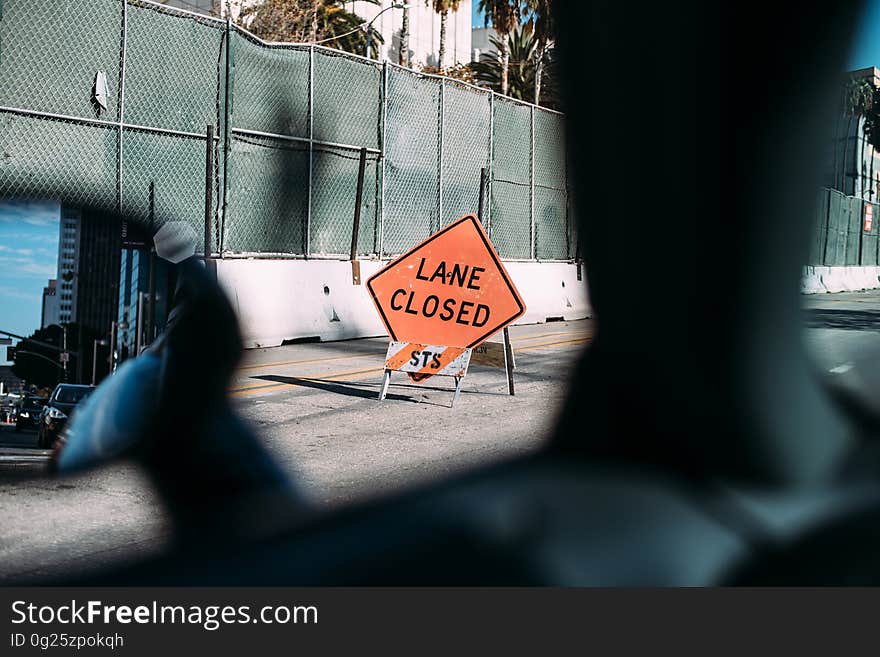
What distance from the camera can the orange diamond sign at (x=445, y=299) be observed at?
654 cm

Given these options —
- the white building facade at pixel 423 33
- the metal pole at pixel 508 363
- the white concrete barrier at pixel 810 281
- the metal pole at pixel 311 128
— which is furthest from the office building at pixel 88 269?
the white building facade at pixel 423 33

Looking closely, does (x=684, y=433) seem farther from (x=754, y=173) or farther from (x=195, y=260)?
(x=195, y=260)

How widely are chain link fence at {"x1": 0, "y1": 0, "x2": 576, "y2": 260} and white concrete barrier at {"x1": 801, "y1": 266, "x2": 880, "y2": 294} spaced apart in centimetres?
573

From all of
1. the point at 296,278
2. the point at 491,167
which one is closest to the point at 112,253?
the point at 296,278

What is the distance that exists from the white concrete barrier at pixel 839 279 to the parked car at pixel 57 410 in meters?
0.81

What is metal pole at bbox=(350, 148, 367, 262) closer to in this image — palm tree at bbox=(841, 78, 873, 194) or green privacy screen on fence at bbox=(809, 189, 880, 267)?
green privacy screen on fence at bbox=(809, 189, 880, 267)

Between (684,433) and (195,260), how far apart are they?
0.72 meters

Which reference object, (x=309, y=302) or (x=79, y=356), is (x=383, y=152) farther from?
(x=79, y=356)

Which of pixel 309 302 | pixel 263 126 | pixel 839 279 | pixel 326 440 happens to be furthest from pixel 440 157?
pixel 839 279

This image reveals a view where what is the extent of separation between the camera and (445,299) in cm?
669

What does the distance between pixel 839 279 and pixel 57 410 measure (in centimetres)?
103

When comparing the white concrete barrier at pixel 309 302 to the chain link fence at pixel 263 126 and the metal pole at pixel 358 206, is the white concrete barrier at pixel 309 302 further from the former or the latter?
the chain link fence at pixel 263 126

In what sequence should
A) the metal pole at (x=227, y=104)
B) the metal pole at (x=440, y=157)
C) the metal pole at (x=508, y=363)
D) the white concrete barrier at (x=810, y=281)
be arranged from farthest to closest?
1. the metal pole at (x=440, y=157)
2. the metal pole at (x=227, y=104)
3. the metal pole at (x=508, y=363)
4. the white concrete barrier at (x=810, y=281)

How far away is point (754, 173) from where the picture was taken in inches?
31.8
